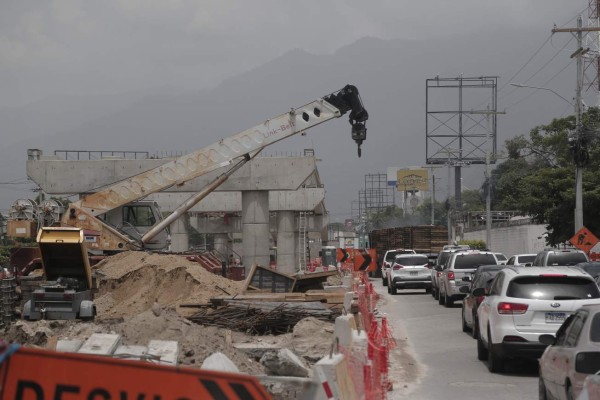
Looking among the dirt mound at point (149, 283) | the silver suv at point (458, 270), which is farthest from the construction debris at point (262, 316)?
the silver suv at point (458, 270)

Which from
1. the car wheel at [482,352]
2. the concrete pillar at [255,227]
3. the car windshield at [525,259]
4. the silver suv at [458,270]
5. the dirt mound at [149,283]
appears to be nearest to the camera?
the car wheel at [482,352]

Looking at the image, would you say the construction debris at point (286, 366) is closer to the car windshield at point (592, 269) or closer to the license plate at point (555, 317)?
the license plate at point (555, 317)

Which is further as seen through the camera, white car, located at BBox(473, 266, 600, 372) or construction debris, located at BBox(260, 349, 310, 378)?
white car, located at BBox(473, 266, 600, 372)

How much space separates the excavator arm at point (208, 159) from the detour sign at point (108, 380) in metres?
28.5

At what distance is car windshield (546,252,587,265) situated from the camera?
31.0 m

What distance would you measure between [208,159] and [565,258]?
43.9 feet

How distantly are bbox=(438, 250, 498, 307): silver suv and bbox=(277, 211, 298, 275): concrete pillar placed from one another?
26.8 m

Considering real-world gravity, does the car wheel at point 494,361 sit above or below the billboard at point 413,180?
below

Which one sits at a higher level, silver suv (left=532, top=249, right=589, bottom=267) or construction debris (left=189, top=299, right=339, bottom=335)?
silver suv (left=532, top=249, right=589, bottom=267)

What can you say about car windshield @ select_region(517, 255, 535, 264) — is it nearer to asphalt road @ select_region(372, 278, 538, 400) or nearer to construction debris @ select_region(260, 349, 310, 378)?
asphalt road @ select_region(372, 278, 538, 400)

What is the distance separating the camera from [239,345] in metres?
17.2

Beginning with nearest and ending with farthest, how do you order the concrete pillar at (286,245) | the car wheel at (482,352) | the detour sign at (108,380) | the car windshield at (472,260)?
the detour sign at (108,380) → the car wheel at (482,352) → the car windshield at (472,260) → the concrete pillar at (286,245)

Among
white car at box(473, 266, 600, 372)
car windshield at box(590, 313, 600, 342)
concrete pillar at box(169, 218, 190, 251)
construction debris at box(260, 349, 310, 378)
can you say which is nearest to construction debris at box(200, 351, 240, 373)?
construction debris at box(260, 349, 310, 378)

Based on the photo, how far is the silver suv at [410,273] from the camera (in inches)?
1662
